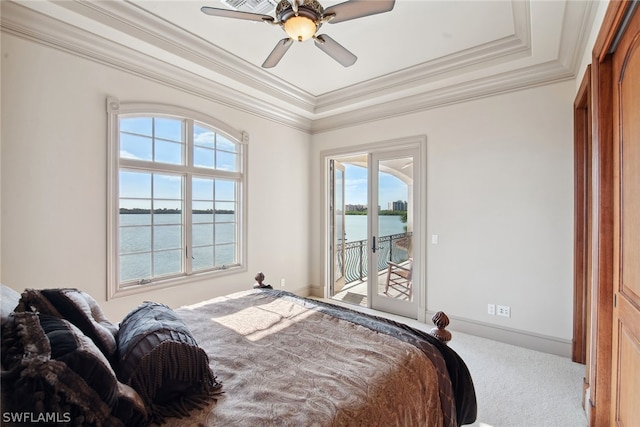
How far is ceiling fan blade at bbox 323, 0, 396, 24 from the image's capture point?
1.73 m

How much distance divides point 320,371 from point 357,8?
2054 millimetres

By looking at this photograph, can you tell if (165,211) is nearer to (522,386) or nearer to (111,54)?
(111,54)

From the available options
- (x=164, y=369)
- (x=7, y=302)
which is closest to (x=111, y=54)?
(x=7, y=302)

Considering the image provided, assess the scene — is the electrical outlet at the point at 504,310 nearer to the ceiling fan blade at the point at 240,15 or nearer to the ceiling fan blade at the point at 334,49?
the ceiling fan blade at the point at 334,49

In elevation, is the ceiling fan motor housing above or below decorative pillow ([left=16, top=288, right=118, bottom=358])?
above

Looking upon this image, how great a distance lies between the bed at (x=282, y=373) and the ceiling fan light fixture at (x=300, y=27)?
1.86 meters

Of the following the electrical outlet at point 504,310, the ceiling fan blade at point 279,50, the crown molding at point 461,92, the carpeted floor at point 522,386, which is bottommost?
the carpeted floor at point 522,386

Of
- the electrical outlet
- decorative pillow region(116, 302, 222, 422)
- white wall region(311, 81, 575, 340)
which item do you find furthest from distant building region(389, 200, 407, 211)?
decorative pillow region(116, 302, 222, 422)

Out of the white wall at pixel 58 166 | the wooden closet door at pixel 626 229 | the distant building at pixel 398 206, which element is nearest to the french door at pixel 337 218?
the distant building at pixel 398 206

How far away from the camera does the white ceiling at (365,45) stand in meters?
2.30

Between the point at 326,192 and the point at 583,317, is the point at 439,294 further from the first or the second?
the point at 326,192

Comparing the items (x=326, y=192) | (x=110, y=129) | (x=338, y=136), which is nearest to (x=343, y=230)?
(x=326, y=192)

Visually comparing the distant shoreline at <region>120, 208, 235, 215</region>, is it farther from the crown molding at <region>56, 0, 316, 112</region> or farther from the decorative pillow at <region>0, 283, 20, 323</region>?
the decorative pillow at <region>0, 283, 20, 323</region>

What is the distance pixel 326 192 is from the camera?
191 inches
